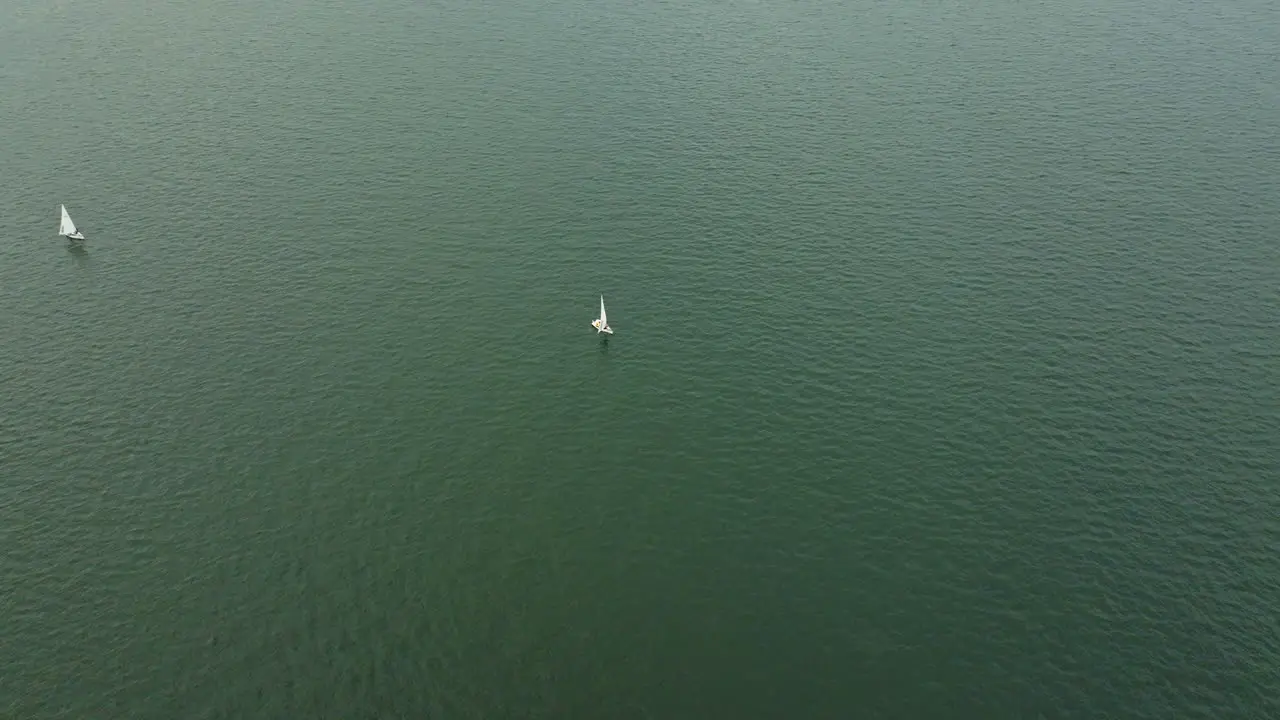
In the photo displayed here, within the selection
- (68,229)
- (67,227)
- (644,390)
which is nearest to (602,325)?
(644,390)

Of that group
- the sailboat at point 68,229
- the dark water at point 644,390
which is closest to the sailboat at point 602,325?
the dark water at point 644,390

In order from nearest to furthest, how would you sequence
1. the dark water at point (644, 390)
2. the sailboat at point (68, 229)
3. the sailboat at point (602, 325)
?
the dark water at point (644, 390) → the sailboat at point (602, 325) → the sailboat at point (68, 229)

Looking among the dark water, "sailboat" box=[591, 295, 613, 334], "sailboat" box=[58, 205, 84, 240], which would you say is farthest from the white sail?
"sailboat" box=[591, 295, 613, 334]

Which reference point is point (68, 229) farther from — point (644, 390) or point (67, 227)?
point (644, 390)

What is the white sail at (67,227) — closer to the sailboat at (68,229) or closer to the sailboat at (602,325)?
the sailboat at (68,229)

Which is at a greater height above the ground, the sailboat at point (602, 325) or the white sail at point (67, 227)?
the white sail at point (67, 227)

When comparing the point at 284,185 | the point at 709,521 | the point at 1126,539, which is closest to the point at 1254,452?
the point at 1126,539

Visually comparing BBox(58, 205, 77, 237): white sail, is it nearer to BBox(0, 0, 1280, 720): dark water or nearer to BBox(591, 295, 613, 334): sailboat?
BBox(0, 0, 1280, 720): dark water

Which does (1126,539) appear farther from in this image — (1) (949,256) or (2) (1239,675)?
(1) (949,256)

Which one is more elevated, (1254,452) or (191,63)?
(191,63)
